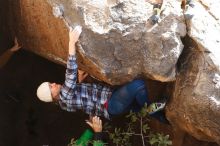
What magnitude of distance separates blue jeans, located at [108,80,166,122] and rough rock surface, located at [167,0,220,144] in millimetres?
351

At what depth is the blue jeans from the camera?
446cm

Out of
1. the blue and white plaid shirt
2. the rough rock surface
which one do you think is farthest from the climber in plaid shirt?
the rough rock surface

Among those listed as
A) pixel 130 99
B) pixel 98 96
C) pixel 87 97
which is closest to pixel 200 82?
pixel 130 99

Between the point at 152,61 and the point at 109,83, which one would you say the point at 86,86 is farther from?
the point at 152,61

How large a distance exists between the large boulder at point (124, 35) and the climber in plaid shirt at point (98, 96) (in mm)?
219

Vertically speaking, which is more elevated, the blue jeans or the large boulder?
the large boulder

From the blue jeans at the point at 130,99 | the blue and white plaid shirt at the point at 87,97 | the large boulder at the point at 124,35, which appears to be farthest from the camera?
the blue and white plaid shirt at the point at 87,97

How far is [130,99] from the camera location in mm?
4570

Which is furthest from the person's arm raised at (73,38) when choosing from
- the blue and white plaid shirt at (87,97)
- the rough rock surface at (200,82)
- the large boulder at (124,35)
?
the rough rock surface at (200,82)

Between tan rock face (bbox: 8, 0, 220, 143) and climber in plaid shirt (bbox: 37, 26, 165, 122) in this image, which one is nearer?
tan rock face (bbox: 8, 0, 220, 143)

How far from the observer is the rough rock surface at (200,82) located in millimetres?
4043

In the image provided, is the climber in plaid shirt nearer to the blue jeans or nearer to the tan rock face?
the blue jeans

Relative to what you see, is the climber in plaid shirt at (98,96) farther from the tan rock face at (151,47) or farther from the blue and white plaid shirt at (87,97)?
the tan rock face at (151,47)

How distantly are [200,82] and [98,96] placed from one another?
1262 millimetres
